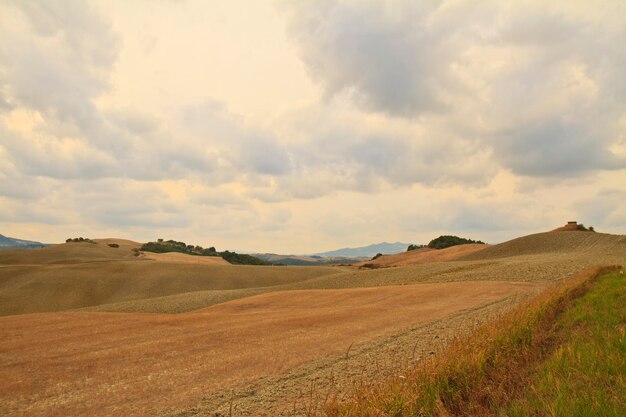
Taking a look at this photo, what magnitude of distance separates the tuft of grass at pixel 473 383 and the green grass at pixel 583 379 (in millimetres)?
59

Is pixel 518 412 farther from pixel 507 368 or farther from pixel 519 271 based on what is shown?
pixel 519 271

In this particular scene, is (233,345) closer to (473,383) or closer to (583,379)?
(473,383)

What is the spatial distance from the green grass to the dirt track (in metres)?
7.95

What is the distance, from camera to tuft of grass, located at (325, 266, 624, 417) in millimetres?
7043

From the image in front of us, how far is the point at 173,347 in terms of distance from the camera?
61.7ft

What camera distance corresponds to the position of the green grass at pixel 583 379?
646cm

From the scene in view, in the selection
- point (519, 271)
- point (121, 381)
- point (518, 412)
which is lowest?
point (121, 381)

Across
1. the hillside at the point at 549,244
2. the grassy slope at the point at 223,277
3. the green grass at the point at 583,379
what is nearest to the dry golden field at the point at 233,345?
the grassy slope at the point at 223,277

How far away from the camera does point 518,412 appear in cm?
688

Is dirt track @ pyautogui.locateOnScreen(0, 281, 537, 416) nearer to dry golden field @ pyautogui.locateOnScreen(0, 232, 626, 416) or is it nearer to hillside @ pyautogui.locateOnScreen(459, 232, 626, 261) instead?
dry golden field @ pyautogui.locateOnScreen(0, 232, 626, 416)

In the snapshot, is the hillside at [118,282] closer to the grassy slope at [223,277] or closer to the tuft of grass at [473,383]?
the grassy slope at [223,277]

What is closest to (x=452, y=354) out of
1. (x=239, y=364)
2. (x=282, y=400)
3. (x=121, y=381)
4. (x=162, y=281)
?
(x=282, y=400)

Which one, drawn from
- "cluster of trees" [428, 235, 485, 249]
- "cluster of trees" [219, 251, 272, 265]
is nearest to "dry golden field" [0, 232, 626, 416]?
"cluster of trees" [428, 235, 485, 249]

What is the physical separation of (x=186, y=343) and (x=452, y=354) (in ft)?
45.1
